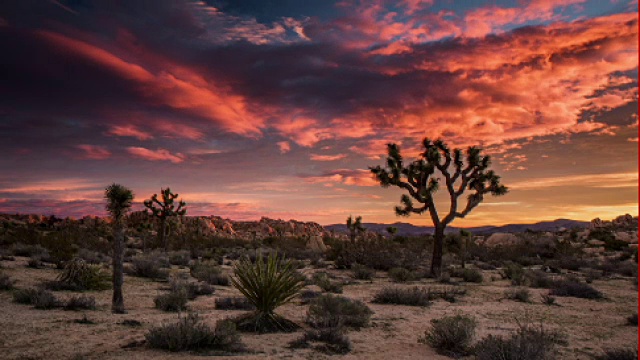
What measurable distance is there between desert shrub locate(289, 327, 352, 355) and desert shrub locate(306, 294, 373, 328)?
53 cm

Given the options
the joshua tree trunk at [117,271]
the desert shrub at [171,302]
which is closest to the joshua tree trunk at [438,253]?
the desert shrub at [171,302]

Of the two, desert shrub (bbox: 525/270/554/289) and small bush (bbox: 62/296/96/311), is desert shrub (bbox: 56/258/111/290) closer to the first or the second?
small bush (bbox: 62/296/96/311)

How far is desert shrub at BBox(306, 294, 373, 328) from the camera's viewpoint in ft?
28.6

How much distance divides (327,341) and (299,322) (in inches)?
67.1

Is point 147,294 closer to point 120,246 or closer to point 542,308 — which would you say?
point 120,246

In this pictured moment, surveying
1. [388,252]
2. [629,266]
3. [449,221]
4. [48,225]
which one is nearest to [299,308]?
[449,221]

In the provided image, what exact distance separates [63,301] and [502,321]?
11.2 m

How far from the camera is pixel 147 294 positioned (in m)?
13.3

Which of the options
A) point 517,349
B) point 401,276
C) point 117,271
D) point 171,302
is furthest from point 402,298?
point 117,271

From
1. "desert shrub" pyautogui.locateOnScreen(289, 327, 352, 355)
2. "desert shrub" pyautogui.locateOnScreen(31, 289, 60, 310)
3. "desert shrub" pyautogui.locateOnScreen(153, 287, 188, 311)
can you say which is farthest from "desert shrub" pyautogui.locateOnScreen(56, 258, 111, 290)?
"desert shrub" pyautogui.locateOnScreen(289, 327, 352, 355)

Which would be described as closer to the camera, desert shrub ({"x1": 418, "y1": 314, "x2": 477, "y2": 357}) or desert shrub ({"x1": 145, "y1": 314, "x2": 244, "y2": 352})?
desert shrub ({"x1": 145, "y1": 314, "x2": 244, "y2": 352})

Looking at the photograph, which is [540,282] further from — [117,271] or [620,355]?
[117,271]

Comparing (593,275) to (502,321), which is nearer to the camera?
(502,321)

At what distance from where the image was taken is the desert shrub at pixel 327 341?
7188 millimetres
